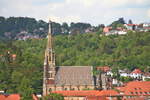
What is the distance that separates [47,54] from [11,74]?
32.7ft

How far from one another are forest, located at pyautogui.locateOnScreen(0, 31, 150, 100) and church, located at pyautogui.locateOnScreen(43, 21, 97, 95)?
282 centimetres

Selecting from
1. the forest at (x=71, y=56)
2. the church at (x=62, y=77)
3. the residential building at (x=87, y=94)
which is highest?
the forest at (x=71, y=56)

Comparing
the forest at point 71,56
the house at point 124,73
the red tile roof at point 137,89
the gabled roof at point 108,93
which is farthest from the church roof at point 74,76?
the house at point 124,73

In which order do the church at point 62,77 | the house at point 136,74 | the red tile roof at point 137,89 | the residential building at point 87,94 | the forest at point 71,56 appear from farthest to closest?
the house at point 136,74 → the forest at point 71,56 → the church at point 62,77 → the red tile roof at point 137,89 → the residential building at point 87,94

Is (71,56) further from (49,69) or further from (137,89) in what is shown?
(137,89)

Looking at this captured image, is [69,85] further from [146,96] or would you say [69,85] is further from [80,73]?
[146,96]

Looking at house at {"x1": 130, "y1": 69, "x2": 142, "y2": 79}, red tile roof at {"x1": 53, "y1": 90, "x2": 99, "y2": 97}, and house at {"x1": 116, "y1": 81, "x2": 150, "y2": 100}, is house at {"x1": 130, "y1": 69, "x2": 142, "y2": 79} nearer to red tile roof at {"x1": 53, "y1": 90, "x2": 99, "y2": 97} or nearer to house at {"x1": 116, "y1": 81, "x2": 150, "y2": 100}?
house at {"x1": 116, "y1": 81, "x2": 150, "y2": 100}

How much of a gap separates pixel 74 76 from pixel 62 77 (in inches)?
74.3

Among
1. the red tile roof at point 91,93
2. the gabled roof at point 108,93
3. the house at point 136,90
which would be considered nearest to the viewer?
the gabled roof at point 108,93

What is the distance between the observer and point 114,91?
8731cm

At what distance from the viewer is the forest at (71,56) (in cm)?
9706

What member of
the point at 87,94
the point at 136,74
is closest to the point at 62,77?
the point at 87,94

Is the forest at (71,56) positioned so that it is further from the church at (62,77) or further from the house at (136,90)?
the house at (136,90)

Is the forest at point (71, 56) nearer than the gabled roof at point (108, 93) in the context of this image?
No
